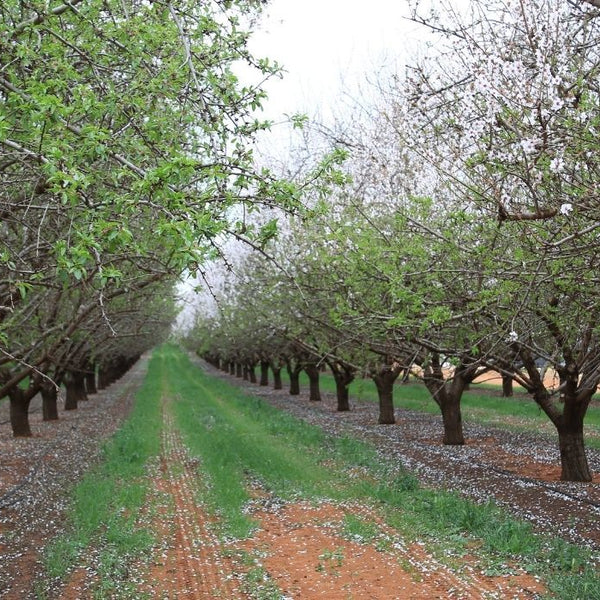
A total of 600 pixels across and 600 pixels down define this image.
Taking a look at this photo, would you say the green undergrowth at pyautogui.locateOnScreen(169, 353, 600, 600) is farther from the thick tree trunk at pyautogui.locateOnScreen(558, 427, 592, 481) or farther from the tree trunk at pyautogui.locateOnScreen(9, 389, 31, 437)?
the tree trunk at pyautogui.locateOnScreen(9, 389, 31, 437)

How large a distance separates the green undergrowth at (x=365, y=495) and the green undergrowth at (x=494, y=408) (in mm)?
2493

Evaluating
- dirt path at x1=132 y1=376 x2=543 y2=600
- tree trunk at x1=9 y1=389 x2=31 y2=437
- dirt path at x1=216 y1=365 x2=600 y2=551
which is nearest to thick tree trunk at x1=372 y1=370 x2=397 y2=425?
dirt path at x1=216 y1=365 x2=600 y2=551

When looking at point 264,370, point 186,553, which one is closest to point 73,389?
point 264,370

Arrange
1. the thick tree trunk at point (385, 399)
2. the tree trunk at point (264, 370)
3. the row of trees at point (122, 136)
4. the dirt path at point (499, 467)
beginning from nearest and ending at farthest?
the row of trees at point (122, 136) → the dirt path at point (499, 467) → the thick tree trunk at point (385, 399) → the tree trunk at point (264, 370)

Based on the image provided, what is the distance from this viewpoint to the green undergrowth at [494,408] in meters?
26.8

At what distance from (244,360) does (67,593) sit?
5673 cm

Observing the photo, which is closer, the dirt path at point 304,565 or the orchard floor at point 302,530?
the dirt path at point 304,565

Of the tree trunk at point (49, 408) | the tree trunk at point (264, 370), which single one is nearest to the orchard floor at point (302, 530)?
the tree trunk at point (49, 408)

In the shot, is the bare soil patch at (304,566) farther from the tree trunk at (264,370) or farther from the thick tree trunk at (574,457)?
the tree trunk at (264,370)

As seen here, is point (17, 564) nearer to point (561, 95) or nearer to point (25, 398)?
point (561, 95)

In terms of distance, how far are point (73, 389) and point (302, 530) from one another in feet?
101

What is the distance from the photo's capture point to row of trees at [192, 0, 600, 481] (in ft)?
23.8

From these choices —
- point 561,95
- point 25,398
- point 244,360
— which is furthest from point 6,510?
point 244,360

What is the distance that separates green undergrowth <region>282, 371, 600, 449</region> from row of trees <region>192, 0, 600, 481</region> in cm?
409
